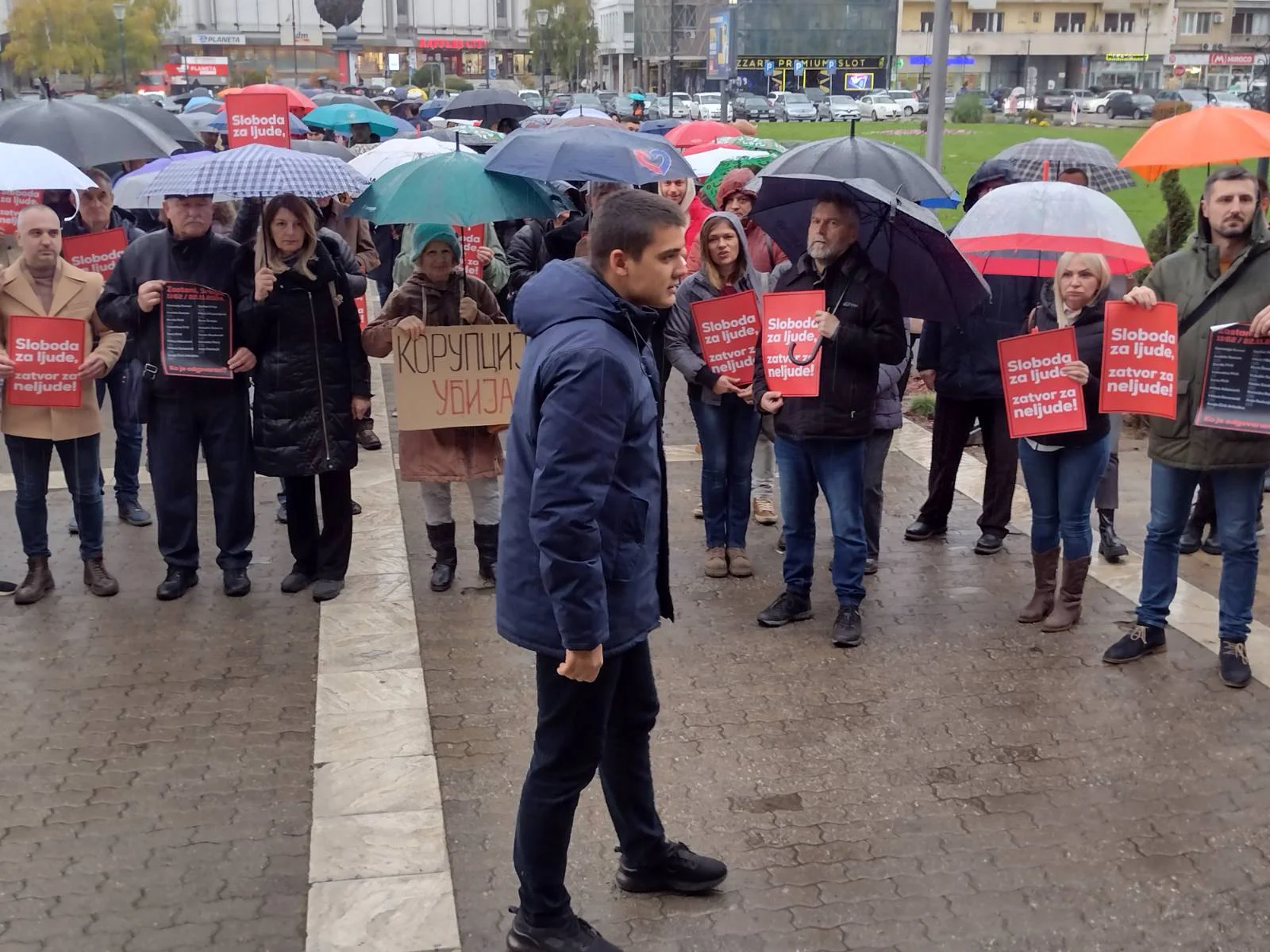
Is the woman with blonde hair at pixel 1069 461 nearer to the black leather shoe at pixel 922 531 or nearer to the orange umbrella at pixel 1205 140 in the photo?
the orange umbrella at pixel 1205 140

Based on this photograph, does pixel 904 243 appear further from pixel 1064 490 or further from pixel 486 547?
pixel 486 547

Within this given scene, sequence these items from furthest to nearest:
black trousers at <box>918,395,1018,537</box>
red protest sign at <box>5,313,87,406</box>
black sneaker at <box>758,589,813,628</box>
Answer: black trousers at <box>918,395,1018,537</box>
red protest sign at <box>5,313,87,406</box>
black sneaker at <box>758,589,813,628</box>

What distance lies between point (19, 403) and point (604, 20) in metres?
133

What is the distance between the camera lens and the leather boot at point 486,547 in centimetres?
652

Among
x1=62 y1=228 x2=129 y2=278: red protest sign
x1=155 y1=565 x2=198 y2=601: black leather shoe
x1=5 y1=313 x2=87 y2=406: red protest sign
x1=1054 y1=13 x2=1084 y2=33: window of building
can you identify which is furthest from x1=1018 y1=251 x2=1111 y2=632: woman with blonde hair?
x1=1054 y1=13 x2=1084 y2=33: window of building

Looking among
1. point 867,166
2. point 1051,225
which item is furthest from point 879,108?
point 1051,225

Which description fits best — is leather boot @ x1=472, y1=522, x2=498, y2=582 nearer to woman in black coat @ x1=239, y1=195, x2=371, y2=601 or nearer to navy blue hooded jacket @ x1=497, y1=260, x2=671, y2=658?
woman in black coat @ x1=239, y1=195, x2=371, y2=601

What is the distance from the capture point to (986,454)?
23.4 feet

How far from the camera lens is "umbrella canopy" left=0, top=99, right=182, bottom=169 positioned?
7688mm

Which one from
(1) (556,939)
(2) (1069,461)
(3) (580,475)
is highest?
(3) (580,475)

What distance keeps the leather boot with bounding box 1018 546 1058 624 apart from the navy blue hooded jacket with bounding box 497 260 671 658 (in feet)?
10.1

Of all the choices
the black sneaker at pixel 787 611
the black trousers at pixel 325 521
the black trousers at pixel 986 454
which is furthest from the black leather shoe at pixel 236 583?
the black trousers at pixel 986 454

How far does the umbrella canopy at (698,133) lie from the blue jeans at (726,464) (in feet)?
26.6

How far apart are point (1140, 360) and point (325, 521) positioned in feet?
12.2
